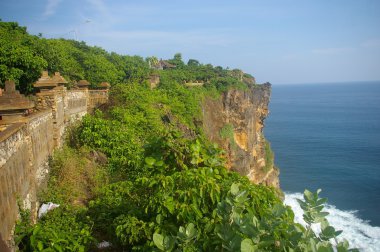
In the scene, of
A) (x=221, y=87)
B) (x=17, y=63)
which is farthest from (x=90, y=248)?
(x=221, y=87)

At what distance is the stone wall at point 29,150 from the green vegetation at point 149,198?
1.56ft

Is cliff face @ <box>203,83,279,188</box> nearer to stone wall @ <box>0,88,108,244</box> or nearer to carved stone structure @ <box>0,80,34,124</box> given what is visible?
stone wall @ <box>0,88,108,244</box>

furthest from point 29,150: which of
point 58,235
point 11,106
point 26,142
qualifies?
point 58,235

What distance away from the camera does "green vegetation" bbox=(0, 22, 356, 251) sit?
3.09 m

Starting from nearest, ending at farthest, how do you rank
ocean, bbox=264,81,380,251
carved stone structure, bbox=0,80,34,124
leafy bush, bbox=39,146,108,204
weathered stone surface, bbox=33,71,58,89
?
1. carved stone structure, bbox=0,80,34,124
2. leafy bush, bbox=39,146,108,204
3. weathered stone surface, bbox=33,71,58,89
4. ocean, bbox=264,81,380,251

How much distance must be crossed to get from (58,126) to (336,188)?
37827 millimetres

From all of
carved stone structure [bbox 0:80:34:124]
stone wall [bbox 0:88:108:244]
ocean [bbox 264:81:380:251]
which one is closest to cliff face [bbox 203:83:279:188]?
ocean [bbox 264:81:380:251]

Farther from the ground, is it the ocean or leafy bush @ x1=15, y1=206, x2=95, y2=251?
leafy bush @ x1=15, y1=206, x2=95, y2=251

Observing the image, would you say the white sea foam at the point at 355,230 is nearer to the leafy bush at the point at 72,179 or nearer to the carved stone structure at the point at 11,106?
the leafy bush at the point at 72,179

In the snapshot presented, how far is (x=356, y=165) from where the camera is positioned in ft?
152

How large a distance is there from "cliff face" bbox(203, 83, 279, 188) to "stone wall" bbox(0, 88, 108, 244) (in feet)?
50.6

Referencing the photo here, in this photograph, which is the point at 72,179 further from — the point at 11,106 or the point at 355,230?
the point at 355,230

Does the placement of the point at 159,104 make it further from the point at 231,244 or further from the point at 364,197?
the point at 364,197

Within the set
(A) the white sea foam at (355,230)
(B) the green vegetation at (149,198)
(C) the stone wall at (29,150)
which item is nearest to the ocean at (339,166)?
(A) the white sea foam at (355,230)
